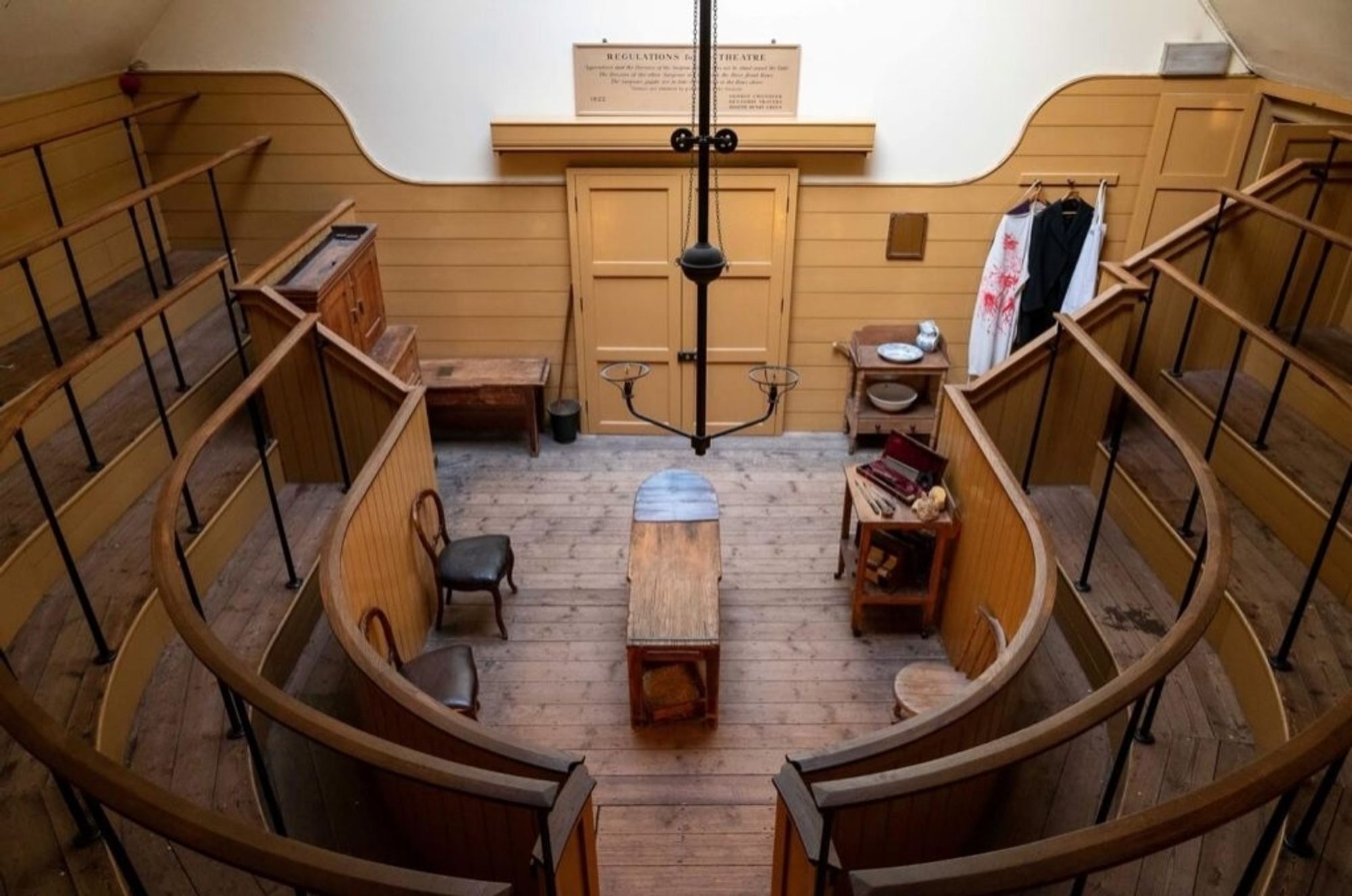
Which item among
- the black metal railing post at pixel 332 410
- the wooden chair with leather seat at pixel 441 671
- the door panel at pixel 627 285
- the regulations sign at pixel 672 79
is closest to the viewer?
the wooden chair with leather seat at pixel 441 671

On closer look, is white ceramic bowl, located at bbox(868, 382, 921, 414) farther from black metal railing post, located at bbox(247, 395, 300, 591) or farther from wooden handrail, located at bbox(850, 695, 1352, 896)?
wooden handrail, located at bbox(850, 695, 1352, 896)

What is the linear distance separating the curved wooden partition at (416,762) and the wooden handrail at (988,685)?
Answer: 0.71m

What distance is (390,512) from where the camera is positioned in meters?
3.96

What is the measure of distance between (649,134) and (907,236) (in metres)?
1.77

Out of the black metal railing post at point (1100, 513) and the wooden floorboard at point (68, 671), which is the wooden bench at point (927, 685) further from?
the wooden floorboard at point (68, 671)

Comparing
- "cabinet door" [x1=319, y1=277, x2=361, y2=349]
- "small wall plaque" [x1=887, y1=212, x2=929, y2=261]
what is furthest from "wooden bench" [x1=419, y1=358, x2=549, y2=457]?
"small wall plaque" [x1=887, y1=212, x2=929, y2=261]

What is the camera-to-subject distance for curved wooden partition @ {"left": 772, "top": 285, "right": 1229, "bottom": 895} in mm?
1949

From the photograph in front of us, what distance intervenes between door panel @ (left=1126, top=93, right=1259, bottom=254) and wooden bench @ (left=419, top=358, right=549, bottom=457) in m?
3.99

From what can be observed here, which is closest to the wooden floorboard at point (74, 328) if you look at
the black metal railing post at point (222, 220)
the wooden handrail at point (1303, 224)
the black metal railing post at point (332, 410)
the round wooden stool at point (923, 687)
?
the black metal railing post at point (222, 220)

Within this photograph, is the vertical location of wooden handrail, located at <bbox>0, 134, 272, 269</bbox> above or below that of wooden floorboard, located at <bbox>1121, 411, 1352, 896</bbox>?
above

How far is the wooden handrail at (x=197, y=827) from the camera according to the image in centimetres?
146

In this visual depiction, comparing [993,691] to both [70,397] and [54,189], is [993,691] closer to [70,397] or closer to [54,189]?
[70,397]

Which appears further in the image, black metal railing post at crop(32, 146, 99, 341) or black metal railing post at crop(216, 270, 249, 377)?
black metal railing post at crop(216, 270, 249, 377)

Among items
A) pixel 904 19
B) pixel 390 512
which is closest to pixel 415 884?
pixel 390 512
